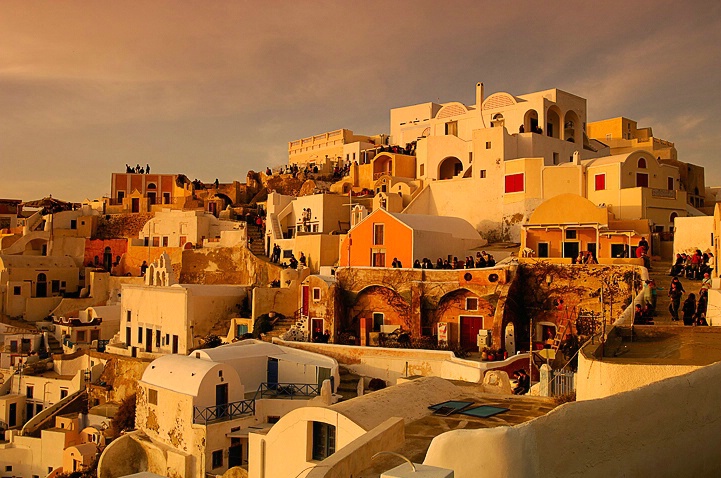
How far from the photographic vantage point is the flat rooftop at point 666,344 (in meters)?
10.2

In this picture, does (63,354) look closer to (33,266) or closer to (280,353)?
(33,266)

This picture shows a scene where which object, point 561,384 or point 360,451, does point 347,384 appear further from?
point 360,451

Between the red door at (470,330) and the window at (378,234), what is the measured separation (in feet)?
19.2

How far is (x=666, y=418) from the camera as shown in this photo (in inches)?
265

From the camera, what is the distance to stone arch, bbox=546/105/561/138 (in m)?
40.4

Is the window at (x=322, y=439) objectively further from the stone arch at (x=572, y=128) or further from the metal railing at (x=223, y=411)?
the stone arch at (x=572, y=128)

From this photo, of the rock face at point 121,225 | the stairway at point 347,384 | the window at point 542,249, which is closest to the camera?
the stairway at point 347,384

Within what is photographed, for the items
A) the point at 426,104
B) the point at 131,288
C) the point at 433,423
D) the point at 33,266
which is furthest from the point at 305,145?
the point at 433,423

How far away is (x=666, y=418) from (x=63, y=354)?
33.7m

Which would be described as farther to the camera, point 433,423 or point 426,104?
point 426,104

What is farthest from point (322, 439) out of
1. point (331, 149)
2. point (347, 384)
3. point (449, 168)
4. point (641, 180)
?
point (331, 149)

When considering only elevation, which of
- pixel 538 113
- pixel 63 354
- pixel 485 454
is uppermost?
pixel 538 113

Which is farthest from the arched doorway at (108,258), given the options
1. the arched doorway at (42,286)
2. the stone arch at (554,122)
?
the stone arch at (554,122)

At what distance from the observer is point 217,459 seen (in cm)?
2000
